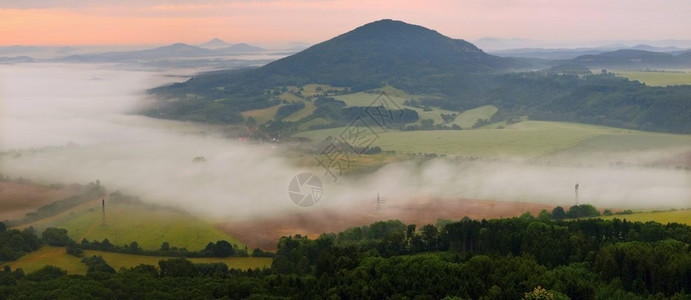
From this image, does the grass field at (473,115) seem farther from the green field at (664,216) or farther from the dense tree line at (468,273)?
the dense tree line at (468,273)

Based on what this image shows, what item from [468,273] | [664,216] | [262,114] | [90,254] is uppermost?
[262,114]

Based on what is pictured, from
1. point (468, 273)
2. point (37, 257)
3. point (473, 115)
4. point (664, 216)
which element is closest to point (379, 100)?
point (473, 115)

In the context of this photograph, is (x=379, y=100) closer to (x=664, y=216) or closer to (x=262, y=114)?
(x=262, y=114)

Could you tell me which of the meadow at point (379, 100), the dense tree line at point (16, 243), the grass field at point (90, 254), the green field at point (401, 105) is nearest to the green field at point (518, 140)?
the meadow at point (379, 100)

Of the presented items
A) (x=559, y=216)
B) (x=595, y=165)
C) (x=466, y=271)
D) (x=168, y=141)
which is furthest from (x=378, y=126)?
(x=466, y=271)

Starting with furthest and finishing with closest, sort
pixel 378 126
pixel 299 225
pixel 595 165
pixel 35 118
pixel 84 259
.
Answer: pixel 35 118 < pixel 378 126 < pixel 595 165 < pixel 299 225 < pixel 84 259

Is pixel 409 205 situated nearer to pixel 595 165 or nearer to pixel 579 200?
pixel 579 200

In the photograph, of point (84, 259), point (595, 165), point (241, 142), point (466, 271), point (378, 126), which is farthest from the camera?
point (378, 126)
